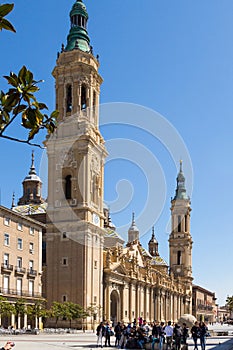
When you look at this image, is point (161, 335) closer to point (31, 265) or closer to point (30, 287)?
point (30, 287)

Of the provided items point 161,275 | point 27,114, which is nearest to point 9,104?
point 27,114

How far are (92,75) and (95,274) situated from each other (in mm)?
25284

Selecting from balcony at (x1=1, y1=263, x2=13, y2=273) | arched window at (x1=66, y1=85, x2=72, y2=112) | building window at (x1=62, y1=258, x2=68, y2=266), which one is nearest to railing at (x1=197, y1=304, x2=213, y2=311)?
building window at (x1=62, y1=258, x2=68, y2=266)

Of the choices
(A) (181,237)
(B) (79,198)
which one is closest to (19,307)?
(B) (79,198)

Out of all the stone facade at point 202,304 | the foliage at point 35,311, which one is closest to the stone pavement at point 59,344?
the foliage at point 35,311

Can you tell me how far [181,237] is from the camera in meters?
125

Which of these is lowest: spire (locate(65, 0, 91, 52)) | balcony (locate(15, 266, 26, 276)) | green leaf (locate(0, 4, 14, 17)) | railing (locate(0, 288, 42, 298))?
railing (locate(0, 288, 42, 298))

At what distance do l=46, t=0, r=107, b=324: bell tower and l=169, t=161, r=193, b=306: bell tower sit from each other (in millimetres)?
55058

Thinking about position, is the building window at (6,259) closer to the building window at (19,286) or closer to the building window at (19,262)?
the building window at (19,262)

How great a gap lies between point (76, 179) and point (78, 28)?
20345 mm

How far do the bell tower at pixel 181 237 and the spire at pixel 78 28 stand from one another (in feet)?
196

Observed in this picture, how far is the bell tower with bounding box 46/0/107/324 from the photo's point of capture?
216ft

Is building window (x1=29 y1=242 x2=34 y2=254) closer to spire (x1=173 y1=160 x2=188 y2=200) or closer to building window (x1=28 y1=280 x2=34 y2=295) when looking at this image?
building window (x1=28 y1=280 x2=34 y2=295)

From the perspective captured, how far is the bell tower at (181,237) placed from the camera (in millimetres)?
125188
